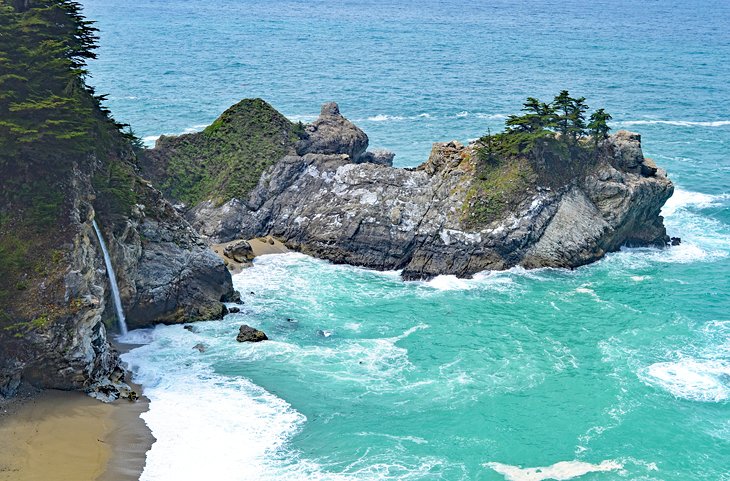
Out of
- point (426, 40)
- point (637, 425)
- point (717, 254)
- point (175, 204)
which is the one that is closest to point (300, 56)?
point (426, 40)

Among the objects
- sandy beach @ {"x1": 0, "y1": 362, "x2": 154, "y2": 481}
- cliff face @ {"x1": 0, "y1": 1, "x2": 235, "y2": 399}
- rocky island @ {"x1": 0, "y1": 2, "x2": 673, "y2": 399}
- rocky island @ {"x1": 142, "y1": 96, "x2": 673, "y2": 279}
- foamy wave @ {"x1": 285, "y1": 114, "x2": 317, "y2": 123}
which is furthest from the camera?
foamy wave @ {"x1": 285, "y1": 114, "x2": 317, "y2": 123}

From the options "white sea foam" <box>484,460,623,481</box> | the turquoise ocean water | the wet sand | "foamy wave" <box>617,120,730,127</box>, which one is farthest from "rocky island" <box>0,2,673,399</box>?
"foamy wave" <box>617,120,730,127</box>

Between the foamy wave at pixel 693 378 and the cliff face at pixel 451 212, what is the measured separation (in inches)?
567

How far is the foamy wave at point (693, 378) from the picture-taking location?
44.9 meters

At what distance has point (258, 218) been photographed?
65312 mm

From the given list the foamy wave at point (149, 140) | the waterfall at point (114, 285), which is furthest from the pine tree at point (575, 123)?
the foamy wave at point (149, 140)

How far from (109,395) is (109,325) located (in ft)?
24.0

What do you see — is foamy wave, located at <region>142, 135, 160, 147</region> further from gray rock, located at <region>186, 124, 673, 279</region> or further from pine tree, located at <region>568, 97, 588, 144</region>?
pine tree, located at <region>568, 97, 588, 144</region>

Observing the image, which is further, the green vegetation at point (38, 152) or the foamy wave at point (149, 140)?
the foamy wave at point (149, 140)

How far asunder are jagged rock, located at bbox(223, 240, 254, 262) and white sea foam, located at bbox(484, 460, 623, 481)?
27698 mm

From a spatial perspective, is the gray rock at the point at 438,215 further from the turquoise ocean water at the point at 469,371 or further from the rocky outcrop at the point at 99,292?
the rocky outcrop at the point at 99,292

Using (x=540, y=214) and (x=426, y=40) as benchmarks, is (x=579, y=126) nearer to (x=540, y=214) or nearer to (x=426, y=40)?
(x=540, y=214)

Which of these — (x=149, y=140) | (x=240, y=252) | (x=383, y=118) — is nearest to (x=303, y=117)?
(x=383, y=118)

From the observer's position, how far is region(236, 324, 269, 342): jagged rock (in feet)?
162
